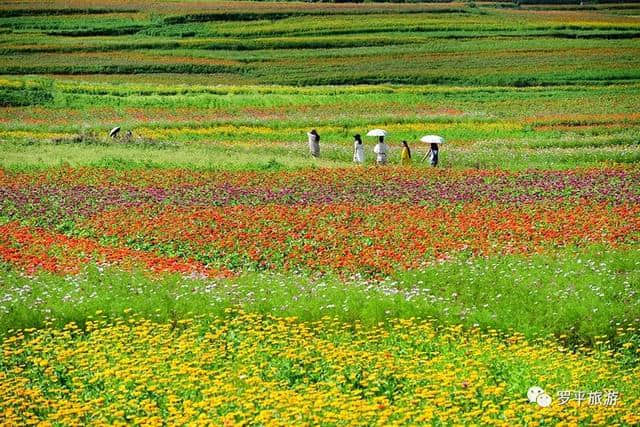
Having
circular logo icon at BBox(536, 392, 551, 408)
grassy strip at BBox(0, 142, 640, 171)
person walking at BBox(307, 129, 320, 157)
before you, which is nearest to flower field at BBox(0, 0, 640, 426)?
circular logo icon at BBox(536, 392, 551, 408)

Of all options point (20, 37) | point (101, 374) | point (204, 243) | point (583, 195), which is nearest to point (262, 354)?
point (101, 374)

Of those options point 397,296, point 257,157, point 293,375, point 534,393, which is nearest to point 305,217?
point 397,296

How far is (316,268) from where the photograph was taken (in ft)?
61.3

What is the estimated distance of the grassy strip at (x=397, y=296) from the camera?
1557cm

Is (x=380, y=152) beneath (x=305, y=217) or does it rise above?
above

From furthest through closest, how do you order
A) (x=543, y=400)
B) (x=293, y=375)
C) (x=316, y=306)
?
(x=316, y=306) → (x=293, y=375) → (x=543, y=400)

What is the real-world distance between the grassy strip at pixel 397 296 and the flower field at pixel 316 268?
0.16ft

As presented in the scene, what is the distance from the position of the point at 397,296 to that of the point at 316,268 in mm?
2632

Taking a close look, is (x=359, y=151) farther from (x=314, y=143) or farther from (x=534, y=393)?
(x=534, y=393)

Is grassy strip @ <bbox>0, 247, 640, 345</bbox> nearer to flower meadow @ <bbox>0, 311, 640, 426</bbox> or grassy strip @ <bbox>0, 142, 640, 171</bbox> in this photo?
flower meadow @ <bbox>0, 311, 640, 426</bbox>

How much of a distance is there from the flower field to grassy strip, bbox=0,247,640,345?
0.16ft

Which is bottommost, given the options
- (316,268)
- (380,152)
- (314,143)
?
(316,268)

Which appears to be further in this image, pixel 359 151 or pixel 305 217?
pixel 359 151

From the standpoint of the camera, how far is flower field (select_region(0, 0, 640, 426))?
40.5 ft
